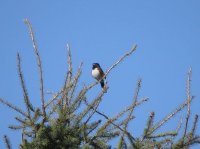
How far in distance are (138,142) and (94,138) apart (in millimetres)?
454

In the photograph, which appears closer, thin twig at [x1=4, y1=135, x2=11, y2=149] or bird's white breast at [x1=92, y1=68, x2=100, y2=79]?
thin twig at [x1=4, y1=135, x2=11, y2=149]

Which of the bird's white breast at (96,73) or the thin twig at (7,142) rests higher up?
the bird's white breast at (96,73)

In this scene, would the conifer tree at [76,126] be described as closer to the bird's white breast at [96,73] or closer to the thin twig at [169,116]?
the thin twig at [169,116]

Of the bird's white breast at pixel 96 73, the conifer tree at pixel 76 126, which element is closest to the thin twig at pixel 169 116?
the conifer tree at pixel 76 126

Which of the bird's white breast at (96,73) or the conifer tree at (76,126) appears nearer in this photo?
the conifer tree at (76,126)

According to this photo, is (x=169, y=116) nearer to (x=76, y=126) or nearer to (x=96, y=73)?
(x=76, y=126)

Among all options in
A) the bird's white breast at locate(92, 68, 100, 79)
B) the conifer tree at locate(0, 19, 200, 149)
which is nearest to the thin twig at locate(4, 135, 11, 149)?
the conifer tree at locate(0, 19, 200, 149)

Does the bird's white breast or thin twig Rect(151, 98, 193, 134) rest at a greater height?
the bird's white breast

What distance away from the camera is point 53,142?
3295 mm

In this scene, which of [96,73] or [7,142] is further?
[96,73]

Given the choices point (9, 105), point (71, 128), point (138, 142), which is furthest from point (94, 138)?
point (9, 105)

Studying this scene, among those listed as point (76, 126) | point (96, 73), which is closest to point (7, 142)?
point (76, 126)

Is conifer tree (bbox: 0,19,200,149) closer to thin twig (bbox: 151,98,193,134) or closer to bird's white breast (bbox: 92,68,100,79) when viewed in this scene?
thin twig (bbox: 151,98,193,134)

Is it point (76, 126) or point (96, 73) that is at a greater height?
point (96, 73)
